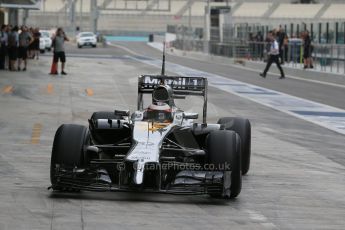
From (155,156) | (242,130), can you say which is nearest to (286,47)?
(242,130)

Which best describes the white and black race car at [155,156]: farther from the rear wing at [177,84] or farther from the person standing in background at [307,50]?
the person standing in background at [307,50]

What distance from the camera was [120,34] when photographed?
429 feet

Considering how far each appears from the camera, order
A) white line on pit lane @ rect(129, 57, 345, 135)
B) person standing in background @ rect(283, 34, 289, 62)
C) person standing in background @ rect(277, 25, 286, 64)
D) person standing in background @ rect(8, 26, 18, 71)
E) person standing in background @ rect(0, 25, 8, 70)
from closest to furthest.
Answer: white line on pit lane @ rect(129, 57, 345, 135)
person standing in background @ rect(8, 26, 18, 71)
person standing in background @ rect(0, 25, 8, 70)
person standing in background @ rect(277, 25, 286, 64)
person standing in background @ rect(283, 34, 289, 62)

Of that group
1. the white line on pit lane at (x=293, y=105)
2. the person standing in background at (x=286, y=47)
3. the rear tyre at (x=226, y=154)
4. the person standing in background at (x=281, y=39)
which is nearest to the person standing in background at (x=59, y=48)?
the white line on pit lane at (x=293, y=105)

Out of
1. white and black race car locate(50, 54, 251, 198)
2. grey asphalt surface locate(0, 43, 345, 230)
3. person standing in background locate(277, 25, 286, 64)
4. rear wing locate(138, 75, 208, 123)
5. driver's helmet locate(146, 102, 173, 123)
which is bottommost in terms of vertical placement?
grey asphalt surface locate(0, 43, 345, 230)

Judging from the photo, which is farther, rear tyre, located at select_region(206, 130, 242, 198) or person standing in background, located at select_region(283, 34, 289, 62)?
person standing in background, located at select_region(283, 34, 289, 62)

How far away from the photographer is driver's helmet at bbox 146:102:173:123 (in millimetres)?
11141

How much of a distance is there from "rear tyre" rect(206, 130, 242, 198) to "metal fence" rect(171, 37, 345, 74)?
30.5 metres

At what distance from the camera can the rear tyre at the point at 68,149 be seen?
10.3 m

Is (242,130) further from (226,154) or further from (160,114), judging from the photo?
(226,154)

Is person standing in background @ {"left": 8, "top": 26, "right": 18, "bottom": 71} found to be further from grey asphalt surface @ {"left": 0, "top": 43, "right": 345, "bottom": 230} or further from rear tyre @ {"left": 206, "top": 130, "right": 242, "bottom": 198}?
rear tyre @ {"left": 206, "top": 130, "right": 242, "bottom": 198}

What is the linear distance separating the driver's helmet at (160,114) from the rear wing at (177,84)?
2.71 feet

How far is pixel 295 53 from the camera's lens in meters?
47.3

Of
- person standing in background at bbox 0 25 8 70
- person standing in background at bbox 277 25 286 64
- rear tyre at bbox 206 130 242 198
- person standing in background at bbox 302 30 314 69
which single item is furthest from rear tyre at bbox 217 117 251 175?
person standing in background at bbox 277 25 286 64
